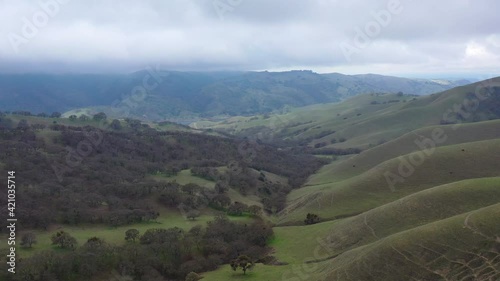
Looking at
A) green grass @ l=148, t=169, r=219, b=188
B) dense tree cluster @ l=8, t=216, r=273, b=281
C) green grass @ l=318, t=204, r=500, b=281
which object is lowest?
dense tree cluster @ l=8, t=216, r=273, b=281

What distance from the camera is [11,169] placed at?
4178 inches

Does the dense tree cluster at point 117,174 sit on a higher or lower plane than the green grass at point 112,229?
higher

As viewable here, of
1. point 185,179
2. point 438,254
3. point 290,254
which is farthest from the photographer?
point 185,179

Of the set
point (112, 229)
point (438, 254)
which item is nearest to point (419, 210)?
point (438, 254)

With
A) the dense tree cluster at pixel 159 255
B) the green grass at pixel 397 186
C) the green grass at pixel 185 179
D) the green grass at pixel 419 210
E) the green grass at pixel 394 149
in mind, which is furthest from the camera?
the green grass at pixel 394 149

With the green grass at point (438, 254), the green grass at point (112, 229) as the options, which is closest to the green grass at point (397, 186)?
the green grass at point (112, 229)

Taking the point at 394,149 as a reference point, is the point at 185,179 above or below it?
below

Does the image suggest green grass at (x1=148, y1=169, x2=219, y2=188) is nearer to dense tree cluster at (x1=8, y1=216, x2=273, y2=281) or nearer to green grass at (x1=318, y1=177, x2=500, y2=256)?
dense tree cluster at (x1=8, y1=216, x2=273, y2=281)

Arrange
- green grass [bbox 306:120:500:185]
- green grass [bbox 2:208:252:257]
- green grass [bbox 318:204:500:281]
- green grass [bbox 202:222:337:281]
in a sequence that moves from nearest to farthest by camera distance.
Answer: green grass [bbox 318:204:500:281] → green grass [bbox 202:222:337:281] → green grass [bbox 2:208:252:257] → green grass [bbox 306:120:500:185]

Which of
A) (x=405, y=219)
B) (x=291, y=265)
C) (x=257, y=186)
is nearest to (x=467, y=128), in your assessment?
(x=257, y=186)

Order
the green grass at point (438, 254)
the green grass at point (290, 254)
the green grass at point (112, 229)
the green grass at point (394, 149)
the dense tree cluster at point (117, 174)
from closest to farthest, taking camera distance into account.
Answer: the green grass at point (438, 254) < the green grass at point (290, 254) < the green grass at point (112, 229) < the dense tree cluster at point (117, 174) < the green grass at point (394, 149)

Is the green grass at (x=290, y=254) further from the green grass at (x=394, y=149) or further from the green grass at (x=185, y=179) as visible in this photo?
the green grass at (x=394, y=149)

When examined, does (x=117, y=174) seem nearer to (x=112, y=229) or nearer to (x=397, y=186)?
(x=112, y=229)

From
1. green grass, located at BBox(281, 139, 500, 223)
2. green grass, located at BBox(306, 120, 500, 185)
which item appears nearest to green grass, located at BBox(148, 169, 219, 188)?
green grass, located at BBox(281, 139, 500, 223)
